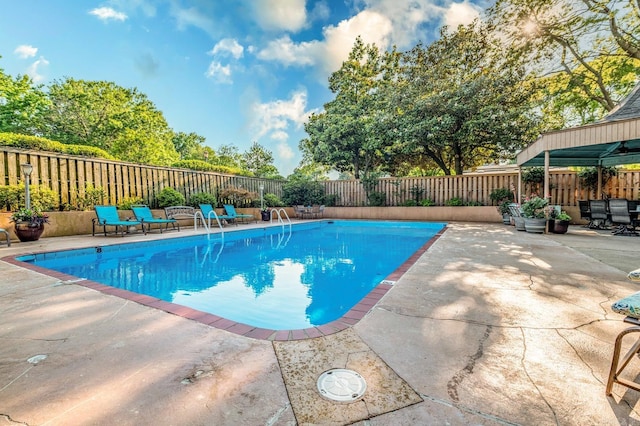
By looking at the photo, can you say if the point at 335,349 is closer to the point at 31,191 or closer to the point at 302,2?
the point at 31,191

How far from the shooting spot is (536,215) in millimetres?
7309

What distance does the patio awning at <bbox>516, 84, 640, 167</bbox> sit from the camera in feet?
19.0

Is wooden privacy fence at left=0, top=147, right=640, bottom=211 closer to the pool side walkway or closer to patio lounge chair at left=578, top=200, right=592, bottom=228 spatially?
patio lounge chair at left=578, top=200, right=592, bottom=228

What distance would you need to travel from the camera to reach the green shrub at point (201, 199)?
10484 millimetres

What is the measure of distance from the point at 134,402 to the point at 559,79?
55.2 ft

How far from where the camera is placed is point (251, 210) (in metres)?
12.5

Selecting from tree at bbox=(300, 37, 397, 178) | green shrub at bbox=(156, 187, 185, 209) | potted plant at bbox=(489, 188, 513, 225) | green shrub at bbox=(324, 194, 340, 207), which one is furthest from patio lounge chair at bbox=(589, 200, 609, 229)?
green shrub at bbox=(156, 187, 185, 209)

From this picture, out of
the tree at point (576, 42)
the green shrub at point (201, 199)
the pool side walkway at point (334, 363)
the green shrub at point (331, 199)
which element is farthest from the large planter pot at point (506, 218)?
A: the green shrub at point (201, 199)

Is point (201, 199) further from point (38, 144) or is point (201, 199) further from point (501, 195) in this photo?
point (501, 195)

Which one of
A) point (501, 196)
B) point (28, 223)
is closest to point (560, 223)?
point (501, 196)

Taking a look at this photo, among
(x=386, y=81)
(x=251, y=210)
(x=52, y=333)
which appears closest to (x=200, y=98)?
(x=251, y=210)

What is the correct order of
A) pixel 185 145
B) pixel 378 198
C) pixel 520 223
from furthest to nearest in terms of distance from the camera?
pixel 185 145, pixel 378 198, pixel 520 223

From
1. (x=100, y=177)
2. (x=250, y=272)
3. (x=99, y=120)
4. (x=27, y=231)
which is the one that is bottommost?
(x=250, y=272)

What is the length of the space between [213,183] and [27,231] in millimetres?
6204
